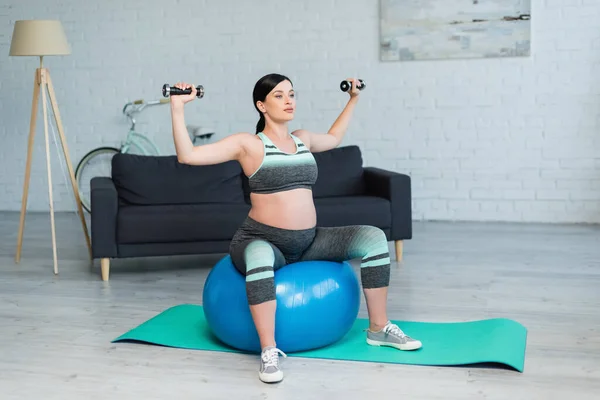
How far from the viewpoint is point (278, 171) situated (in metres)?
3.31

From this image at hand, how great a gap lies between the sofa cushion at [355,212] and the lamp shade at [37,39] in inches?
73.8

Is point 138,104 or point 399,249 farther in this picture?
point 138,104

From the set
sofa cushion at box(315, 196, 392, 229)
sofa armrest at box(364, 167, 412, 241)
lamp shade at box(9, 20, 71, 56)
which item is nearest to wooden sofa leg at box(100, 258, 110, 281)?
sofa cushion at box(315, 196, 392, 229)

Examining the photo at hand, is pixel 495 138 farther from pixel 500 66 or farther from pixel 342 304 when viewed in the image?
pixel 342 304

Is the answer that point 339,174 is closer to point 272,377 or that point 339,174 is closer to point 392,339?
point 392,339

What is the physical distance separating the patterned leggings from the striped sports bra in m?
0.16

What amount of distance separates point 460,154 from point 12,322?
3.85 metres

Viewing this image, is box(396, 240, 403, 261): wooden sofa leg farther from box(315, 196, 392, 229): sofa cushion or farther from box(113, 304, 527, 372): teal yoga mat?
box(113, 304, 527, 372): teal yoga mat

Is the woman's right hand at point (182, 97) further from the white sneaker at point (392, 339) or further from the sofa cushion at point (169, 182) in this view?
the sofa cushion at point (169, 182)

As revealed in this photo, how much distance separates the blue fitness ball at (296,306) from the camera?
3.20m

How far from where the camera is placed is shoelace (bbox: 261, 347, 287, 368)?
3012mm

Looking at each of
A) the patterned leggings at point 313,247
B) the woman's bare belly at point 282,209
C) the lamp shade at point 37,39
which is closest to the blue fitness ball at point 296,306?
the patterned leggings at point 313,247

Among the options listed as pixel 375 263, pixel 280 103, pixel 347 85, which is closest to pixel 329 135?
pixel 347 85

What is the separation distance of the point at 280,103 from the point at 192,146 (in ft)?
1.31
